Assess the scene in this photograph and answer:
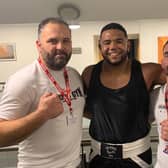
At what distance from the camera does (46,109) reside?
1092mm

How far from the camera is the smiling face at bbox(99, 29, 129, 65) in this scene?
1457 millimetres

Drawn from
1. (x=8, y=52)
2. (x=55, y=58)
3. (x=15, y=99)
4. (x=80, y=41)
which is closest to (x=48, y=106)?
(x=15, y=99)

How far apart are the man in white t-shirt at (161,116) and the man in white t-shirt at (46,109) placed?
0.39 metres

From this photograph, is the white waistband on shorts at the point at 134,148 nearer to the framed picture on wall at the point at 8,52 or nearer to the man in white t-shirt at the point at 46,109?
the man in white t-shirt at the point at 46,109

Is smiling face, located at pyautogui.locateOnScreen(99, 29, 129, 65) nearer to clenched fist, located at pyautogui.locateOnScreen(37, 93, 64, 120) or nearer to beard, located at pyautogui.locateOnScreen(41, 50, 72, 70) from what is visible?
beard, located at pyautogui.locateOnScreen(41, 50, 72, 70)

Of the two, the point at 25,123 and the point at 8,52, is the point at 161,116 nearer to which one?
the point at 25,123

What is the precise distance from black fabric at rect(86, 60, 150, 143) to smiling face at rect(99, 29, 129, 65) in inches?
5.0

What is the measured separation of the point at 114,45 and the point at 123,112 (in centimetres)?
36

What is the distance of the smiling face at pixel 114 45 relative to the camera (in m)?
1.46

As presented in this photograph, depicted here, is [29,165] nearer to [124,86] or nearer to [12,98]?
[12,98]

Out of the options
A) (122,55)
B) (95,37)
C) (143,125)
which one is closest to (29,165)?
(143,125)

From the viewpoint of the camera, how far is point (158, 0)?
1.65 meters

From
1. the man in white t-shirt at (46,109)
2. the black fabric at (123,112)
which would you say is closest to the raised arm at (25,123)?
the man in white t-shirt at (46,109)

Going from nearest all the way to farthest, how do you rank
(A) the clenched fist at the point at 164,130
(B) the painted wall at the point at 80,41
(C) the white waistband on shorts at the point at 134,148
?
(A) the clenched fist at the point at 164,130
(C) the white waistband on shorts at the point at 134,148
(B) the painted wall at the point at 80,41
